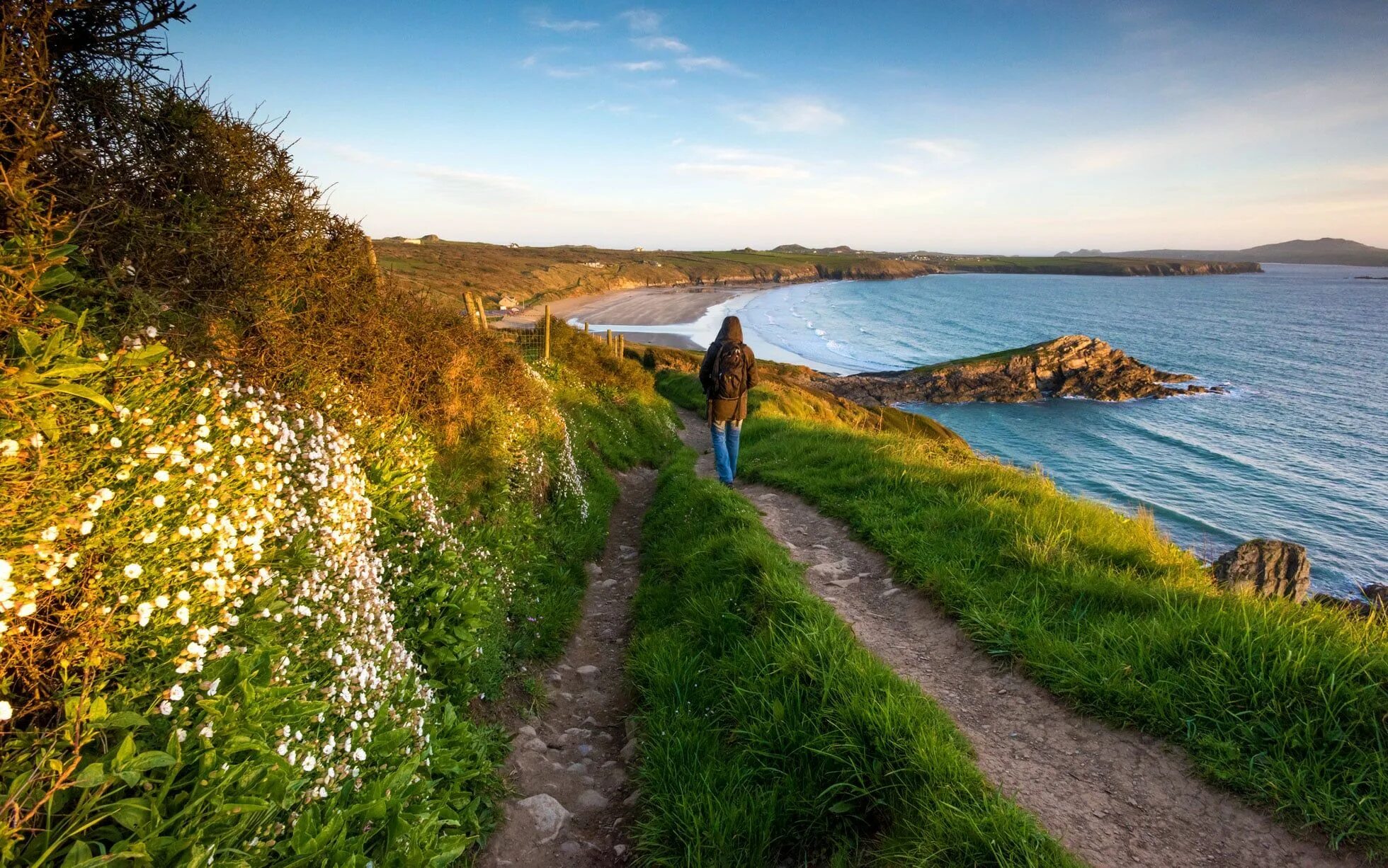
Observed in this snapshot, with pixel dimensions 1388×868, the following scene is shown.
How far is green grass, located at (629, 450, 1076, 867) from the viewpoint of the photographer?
3.63 m

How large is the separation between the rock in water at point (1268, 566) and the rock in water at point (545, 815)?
9810 millimetres

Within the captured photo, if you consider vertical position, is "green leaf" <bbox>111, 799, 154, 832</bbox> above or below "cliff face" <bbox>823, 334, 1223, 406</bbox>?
above

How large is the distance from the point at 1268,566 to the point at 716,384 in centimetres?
947

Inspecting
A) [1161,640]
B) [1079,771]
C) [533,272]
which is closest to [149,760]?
[1079,771]

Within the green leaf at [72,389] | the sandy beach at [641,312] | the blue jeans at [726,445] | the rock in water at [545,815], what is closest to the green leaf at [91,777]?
the green leaf at [72,389]

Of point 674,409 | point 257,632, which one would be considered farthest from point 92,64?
point 674,409

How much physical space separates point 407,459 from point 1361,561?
103 feet

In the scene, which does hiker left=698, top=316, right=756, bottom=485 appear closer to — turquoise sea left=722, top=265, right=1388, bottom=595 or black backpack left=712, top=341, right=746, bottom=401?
black backpack left=712, top=341, right=746, bottom=401

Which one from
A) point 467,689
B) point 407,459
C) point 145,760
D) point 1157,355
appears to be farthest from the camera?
point 1157,355

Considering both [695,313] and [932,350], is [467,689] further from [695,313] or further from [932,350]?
[695,313]

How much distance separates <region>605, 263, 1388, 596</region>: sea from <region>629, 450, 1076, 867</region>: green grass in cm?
794

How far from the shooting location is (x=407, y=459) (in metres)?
6.77

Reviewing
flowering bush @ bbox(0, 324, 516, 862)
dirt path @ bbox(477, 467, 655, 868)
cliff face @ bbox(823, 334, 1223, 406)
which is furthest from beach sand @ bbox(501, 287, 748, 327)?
flowering bush @ bbox(0, 324, 516, 862)

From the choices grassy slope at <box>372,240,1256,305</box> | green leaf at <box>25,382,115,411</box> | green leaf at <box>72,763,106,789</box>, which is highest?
grassy slope at <box>372,240,1256,305</box>
